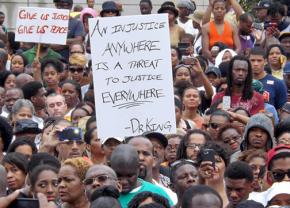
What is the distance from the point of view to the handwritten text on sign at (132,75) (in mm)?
13812

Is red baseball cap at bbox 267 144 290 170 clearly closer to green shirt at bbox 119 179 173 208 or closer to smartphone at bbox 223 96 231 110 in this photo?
green shirt at bbox 119 179 173 208

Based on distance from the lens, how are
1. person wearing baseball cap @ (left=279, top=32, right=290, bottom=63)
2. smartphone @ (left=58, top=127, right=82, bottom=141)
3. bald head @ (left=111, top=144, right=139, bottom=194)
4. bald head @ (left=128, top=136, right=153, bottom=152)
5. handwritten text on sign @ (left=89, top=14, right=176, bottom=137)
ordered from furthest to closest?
person wearing baseball cap @ (left=279, top=32, right=290, bottom=63) < smartphone @ (left=58, top=127, right=82, bottom=141) < handwritten text on sign @ (left=89, top=14, right=176, bottom=137) < bald head @ (left=128, top=136, right=153, bottom=152) < bald head @ (left=111, top=144, right=139, bottom=194)

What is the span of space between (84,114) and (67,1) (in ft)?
23.5

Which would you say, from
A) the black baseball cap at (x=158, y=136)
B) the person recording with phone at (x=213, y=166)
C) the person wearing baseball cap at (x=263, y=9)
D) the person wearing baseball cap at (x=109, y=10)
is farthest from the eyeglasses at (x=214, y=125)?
the person wearing baseball cap at (x=263, y=9)

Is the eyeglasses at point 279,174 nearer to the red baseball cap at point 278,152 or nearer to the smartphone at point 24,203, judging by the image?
the red baseball cap at point 278,152

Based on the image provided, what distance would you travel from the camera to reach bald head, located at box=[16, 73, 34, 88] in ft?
60.0

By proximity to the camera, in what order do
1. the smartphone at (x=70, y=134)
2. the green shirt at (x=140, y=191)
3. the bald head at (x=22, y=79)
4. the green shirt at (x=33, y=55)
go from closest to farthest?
the green shirt at (x=140, y=191) < the smartphone at (x=70, y=134) < the bald head at (x=22, y=79) < the green shirt at (x=33, y=55)

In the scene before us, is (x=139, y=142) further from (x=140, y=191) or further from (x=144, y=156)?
(x=140, y=191)

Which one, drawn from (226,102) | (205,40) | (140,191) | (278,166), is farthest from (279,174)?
(205,40)

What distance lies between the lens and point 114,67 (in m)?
14.2

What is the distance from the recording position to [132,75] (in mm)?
14180

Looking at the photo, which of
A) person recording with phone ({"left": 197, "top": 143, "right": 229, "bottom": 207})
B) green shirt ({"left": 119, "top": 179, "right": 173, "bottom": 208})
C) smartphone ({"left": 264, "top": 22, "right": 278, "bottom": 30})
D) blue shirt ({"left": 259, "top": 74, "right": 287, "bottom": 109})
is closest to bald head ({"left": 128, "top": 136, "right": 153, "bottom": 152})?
person recording with phone ({"left": 197, "top": 143, "right": 229, "bottom": 207})

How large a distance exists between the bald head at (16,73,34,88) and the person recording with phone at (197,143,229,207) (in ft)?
18.7

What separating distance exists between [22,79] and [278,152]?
6555 millimetres
